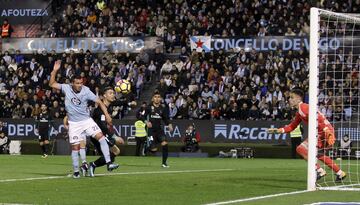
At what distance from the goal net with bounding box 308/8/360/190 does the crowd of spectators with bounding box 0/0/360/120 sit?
11.1ft

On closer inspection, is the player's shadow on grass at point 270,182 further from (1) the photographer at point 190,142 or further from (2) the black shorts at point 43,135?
(2) the black shorts at point 43,135

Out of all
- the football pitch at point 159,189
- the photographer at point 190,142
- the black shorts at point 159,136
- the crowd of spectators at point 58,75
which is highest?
the crowd of spectators at point 58,75

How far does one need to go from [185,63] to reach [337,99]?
46.0 feet

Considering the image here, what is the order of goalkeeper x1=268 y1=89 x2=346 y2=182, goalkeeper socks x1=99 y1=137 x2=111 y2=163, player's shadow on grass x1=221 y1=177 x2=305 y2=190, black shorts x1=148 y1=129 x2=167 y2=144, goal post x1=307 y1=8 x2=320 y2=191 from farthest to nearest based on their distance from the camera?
1. black shorts x1=148 y1=129 x2=167 y2=144
2. goalkeeper socks x1=99 y1=137 x2=111 y2=163
3. player's shadow on grass x1=221 y1=177 x2=305 y2=190
4. goalkeeper x1=268 y1=89 x2=346 y2=182
5. goal post x1=307 y1=8 x2=320 y2=191

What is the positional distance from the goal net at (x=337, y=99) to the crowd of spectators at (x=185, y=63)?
11.1 feet

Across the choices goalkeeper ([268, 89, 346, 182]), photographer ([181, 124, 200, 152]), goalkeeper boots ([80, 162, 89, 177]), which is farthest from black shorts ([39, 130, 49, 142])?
goalkeeper ([268, 89, 346, 182])

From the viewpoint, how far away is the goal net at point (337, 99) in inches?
661

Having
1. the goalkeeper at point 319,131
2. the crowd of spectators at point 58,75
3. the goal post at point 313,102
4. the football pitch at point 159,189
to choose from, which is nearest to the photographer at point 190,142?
the crowd of spectators at point 58,75

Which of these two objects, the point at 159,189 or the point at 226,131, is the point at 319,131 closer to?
the point at 159,189

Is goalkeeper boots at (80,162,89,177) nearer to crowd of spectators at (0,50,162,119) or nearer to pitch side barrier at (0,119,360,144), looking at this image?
pitch side barrier at (0,119,360,144)

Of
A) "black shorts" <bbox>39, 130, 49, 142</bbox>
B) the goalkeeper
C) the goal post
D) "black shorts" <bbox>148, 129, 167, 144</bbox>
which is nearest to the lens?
the goal post

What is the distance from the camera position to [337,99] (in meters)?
31.3

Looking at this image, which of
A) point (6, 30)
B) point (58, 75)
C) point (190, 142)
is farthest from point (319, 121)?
point (6, 30)

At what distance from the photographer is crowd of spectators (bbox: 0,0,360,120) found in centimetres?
4056
